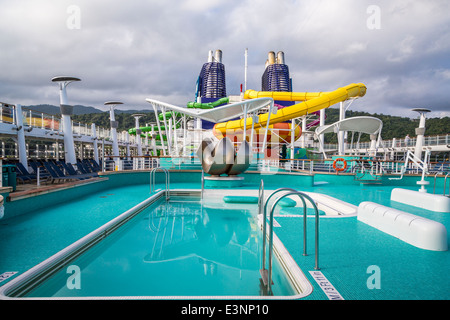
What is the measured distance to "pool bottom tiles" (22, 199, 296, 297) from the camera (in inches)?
103

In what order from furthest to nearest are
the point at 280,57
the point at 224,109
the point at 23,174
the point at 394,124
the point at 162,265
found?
1. the point at 394,124
2. the point at 280,57
3. the point at 224,109
4. the point at 23,174
5. the point at 162,265

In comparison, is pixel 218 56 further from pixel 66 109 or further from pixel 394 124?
pixel 66 109

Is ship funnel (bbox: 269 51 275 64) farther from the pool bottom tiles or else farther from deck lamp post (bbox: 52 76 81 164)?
the pool bottom tiles

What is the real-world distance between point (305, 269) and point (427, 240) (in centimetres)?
186

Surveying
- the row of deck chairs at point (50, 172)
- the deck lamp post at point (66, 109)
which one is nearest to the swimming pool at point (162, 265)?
the row of deck chairs at point (50, 172)

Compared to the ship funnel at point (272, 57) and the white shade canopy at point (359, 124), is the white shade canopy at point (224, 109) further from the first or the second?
the ship funnel at point (272, 57)

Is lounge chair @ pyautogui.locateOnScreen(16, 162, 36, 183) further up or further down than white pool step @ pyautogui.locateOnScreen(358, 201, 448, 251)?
further up

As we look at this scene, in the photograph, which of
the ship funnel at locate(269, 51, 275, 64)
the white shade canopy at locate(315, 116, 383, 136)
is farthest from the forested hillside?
the white shade canopy at locate(315, 116, 383, 136)

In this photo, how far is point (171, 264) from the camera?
10.9ft

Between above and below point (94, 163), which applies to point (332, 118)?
above

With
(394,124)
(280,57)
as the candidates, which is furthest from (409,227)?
(394,124)

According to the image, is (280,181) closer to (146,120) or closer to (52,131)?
(52,131)
